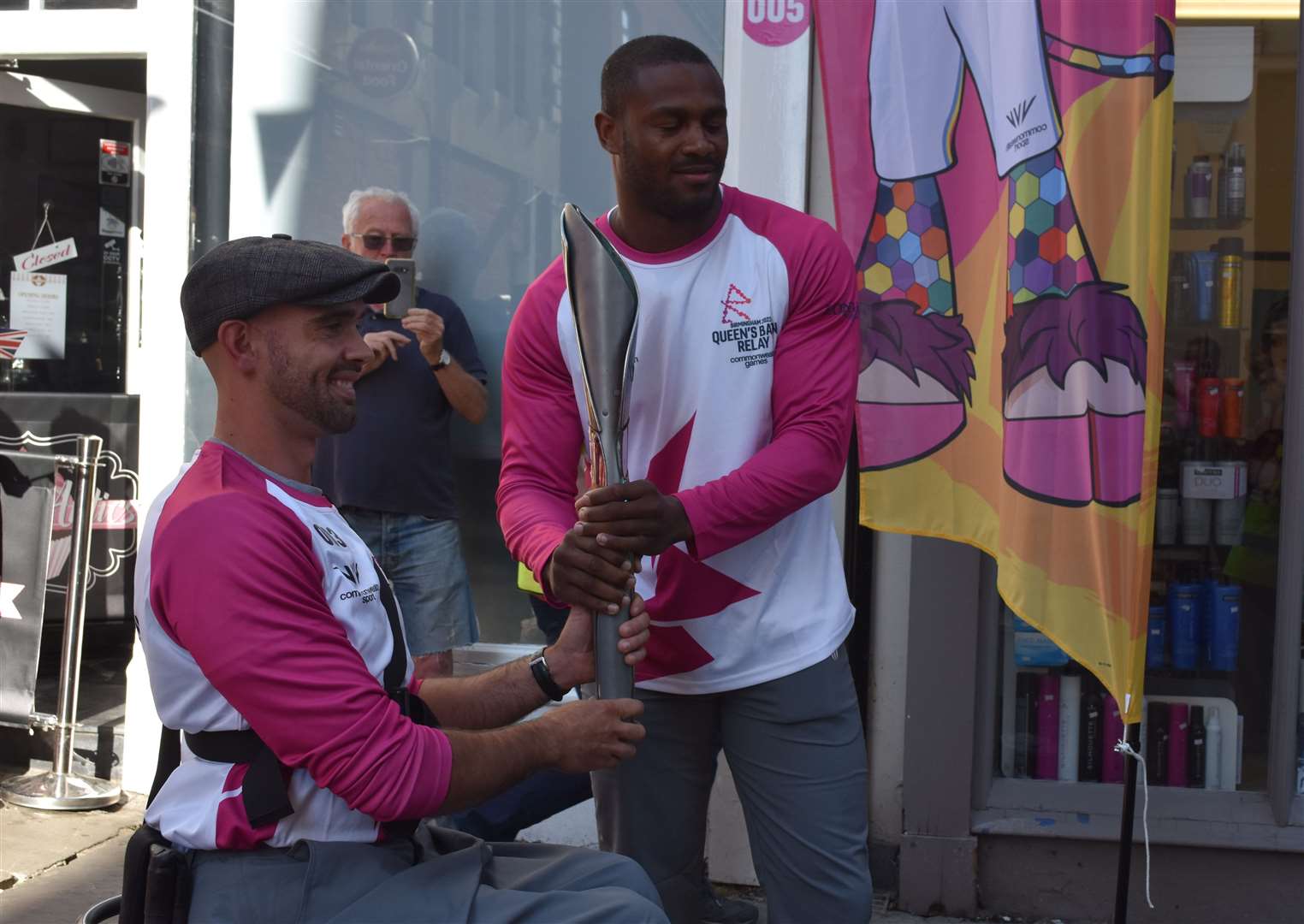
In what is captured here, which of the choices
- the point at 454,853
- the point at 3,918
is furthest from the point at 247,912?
the point at 3,918

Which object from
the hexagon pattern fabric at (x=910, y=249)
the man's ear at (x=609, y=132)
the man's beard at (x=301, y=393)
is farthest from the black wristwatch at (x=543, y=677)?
the hexagon pattern fabric at (x=910, y=249)

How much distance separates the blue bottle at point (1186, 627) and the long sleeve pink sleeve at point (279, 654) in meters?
2.88

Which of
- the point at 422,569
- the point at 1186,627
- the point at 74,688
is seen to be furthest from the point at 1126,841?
the point at 74,688

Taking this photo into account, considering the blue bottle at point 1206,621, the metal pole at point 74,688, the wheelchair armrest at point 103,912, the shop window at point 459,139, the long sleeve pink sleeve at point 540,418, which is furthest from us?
the metal pole at point 74,688

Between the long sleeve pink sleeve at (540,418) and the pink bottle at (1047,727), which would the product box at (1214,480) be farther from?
the long sleeve pink sleeve at (540,418)

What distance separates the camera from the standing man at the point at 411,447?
4125 mm

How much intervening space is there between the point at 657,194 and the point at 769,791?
1.07 metres

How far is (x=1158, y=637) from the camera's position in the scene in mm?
4109

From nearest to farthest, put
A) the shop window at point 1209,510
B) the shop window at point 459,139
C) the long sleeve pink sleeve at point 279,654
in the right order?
the long sleeve pink sleeve at point 279,654 → the shop window at point 1209,510 → the shop window at point 459,139

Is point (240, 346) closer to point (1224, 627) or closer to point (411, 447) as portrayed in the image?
point (411, 447)

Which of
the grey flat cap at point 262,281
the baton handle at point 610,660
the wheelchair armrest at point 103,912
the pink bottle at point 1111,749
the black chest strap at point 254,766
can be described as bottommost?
the pink bottle at point 1111,749

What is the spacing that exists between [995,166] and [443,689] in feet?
4.99

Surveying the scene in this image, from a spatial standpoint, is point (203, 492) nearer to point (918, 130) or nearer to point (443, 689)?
point (443, 689)

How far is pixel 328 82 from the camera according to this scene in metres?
4.64
